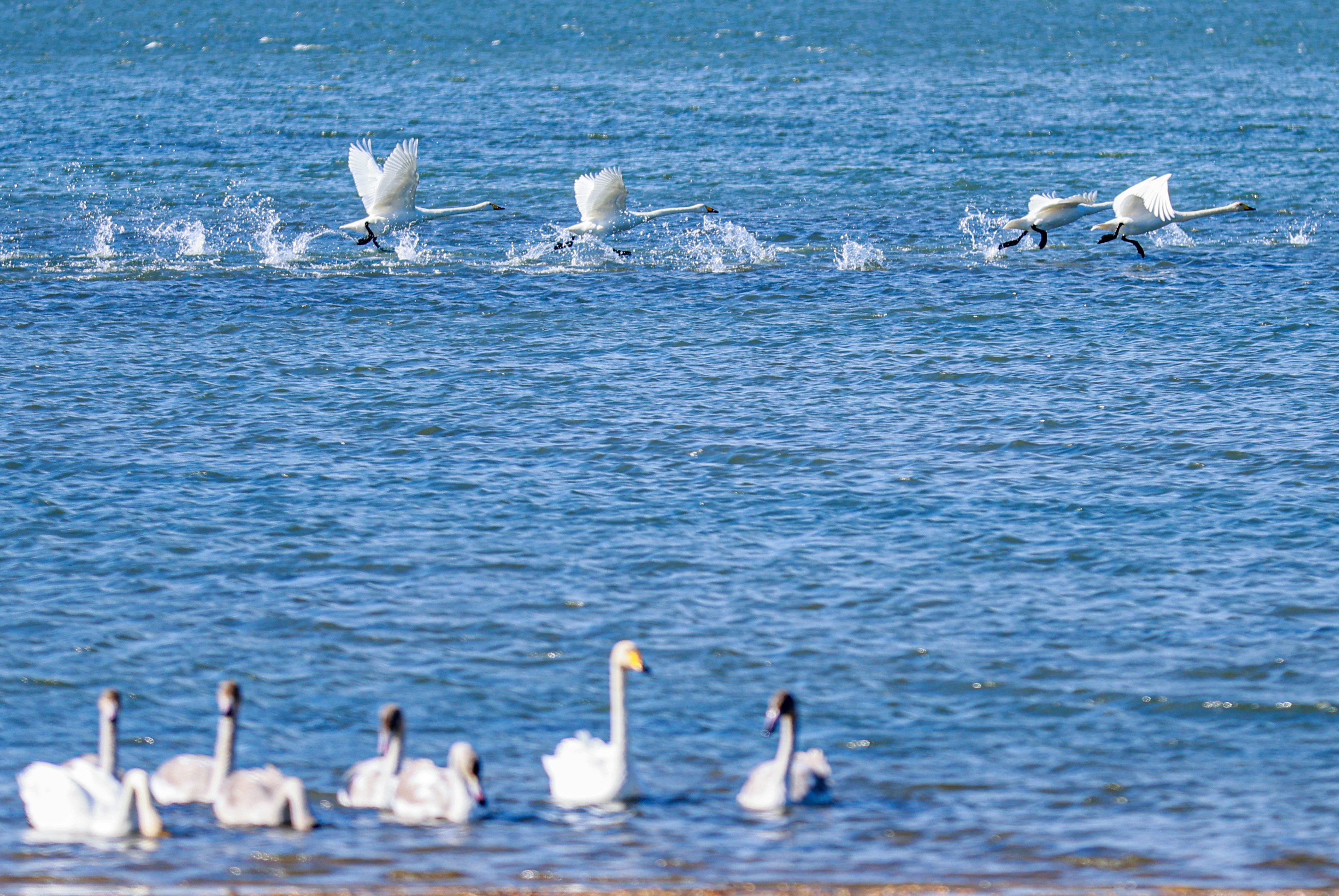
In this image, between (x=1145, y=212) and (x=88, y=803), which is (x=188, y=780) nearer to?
(x=88, y=803)

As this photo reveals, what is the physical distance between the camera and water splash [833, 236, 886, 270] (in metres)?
28.8

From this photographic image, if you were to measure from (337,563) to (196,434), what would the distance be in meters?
4.92

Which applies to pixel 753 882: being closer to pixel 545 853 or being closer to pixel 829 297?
pixel 545 853

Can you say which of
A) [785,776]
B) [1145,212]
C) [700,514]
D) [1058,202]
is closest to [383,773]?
[785,776]

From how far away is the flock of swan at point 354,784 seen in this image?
410 inches

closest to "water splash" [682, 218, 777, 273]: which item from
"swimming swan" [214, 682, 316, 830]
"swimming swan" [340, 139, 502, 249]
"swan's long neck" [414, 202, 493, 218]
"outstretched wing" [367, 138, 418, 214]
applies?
"swan's long neck" [414, 202, 493, 218]

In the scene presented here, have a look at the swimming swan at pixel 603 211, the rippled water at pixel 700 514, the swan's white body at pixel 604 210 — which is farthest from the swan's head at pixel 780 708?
the swimming swan at pixel 603 211

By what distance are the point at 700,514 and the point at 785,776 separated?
20.6 feet

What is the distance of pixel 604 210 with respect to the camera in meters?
27.9

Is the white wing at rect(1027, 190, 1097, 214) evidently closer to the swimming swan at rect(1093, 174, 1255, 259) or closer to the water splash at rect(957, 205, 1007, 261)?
the swimming swan at rect(1093, 174, 1255, 259)

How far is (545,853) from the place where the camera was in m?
10.2

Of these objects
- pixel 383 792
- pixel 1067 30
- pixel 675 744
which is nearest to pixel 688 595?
pixel 675 744

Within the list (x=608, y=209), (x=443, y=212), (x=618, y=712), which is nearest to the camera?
(x=618, y=712)

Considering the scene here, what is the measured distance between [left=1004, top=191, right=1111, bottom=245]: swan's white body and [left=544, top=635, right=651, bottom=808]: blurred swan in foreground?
17.8 m
